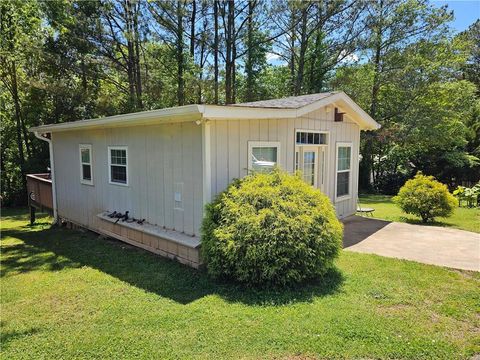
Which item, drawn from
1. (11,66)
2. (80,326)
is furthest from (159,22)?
(80,326)

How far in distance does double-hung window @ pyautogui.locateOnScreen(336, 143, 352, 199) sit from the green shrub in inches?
62.5

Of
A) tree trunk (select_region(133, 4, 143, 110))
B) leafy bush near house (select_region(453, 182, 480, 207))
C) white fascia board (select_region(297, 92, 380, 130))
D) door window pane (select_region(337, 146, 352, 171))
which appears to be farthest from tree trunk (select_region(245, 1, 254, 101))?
leafy bush near house (select_region(453, 182, 480, 207))

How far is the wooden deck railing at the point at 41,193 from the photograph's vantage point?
10.1m

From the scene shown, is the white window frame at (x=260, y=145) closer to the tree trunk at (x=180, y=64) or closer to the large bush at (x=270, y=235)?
the large bush at (x=270, y=235)

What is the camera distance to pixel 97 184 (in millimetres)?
7938

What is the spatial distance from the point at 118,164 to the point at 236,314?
479 cm

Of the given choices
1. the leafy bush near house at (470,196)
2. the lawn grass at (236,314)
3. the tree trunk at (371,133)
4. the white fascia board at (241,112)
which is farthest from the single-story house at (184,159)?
the tree trunk at (371,133)

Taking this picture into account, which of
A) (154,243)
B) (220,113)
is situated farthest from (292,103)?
(154,243)

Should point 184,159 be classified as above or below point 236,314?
above

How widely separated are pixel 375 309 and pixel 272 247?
1.39 metres

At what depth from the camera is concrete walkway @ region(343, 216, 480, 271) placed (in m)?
5.51

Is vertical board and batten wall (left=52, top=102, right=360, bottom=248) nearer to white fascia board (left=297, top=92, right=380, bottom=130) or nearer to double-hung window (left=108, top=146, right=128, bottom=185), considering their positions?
double-hung window (left=108, top=146, right=128, bottom=185)

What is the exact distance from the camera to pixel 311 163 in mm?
7578

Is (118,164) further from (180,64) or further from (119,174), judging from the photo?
(180,64)
